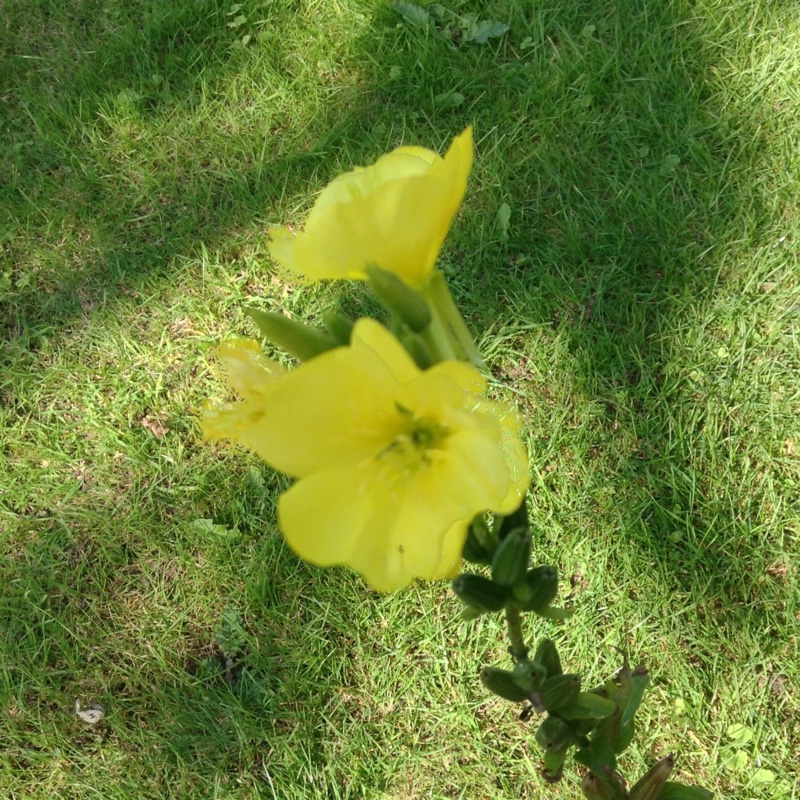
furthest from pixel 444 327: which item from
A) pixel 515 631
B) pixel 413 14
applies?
pixel 413 14

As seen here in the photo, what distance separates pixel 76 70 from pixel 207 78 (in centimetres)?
59

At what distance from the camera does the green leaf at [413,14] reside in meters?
3.03

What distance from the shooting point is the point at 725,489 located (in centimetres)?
234

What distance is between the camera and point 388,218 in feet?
2.79

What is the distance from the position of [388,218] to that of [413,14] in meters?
2.57

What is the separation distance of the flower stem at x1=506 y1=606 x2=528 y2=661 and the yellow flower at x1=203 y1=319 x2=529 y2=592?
23 centimetres

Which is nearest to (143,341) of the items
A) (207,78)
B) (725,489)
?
(207,78)

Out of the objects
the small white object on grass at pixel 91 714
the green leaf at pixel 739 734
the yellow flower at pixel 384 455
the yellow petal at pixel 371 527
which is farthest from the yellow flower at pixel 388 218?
the small white object on grass at pixel 91 714

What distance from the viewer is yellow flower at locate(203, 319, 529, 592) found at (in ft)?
2.55

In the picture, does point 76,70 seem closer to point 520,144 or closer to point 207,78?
point 207,78

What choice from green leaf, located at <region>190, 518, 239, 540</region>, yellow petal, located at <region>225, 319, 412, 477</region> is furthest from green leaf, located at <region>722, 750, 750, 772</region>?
yellow petal, located at <region>225, 319, 412, 477</region>

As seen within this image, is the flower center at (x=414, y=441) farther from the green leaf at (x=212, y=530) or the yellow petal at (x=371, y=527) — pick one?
the green leaf at (x=212, y=530)

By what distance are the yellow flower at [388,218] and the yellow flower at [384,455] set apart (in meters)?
0.13

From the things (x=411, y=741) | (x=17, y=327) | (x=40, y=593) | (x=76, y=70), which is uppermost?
(x=76, y=70)
